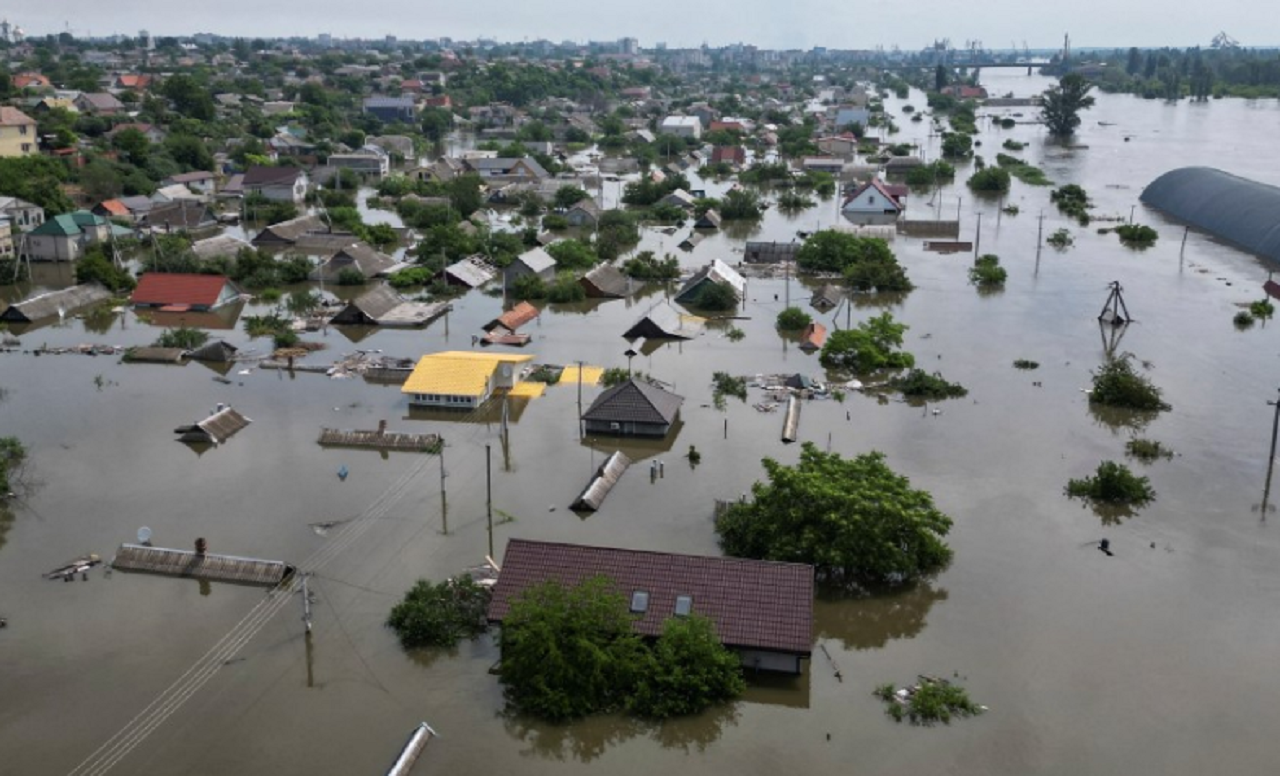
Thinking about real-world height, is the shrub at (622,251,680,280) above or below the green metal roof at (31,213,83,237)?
below

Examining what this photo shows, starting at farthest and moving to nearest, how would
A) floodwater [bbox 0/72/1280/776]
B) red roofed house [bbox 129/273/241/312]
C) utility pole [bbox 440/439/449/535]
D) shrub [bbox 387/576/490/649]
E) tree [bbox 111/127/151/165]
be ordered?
tree [bbox 111/127/151/165], red roofed house [bbox 129/273/241/312], utility pole [bbox 440/439/449/535], shrub [bbox 387/576/490/649], floodwater [bbox 0/72/1280/776]

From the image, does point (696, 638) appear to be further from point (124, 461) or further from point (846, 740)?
point (124, 461)

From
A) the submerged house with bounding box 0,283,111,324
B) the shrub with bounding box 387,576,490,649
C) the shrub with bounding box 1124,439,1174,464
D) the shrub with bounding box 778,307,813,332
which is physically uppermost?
the shrub with bounding box 778,307,813,332

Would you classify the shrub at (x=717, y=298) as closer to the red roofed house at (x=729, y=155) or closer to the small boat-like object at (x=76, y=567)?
the small boat-like object at (x=76, y=567)

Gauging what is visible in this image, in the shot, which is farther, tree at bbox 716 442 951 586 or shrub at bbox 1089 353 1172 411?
shrub at bbox 1089 353 1172 411

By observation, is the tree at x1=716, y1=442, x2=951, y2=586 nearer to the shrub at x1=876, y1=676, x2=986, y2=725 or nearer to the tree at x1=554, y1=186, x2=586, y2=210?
the shrub at x1=876, y1=676, x2=986, y2=725

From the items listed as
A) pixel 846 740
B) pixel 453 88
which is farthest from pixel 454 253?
pixel 453 88

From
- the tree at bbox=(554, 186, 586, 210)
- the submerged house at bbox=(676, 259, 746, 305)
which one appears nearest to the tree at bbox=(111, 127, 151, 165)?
the tree at bbox=(554, 186, 586, 210)

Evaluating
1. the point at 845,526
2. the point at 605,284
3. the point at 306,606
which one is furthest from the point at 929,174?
the point at 306,606
